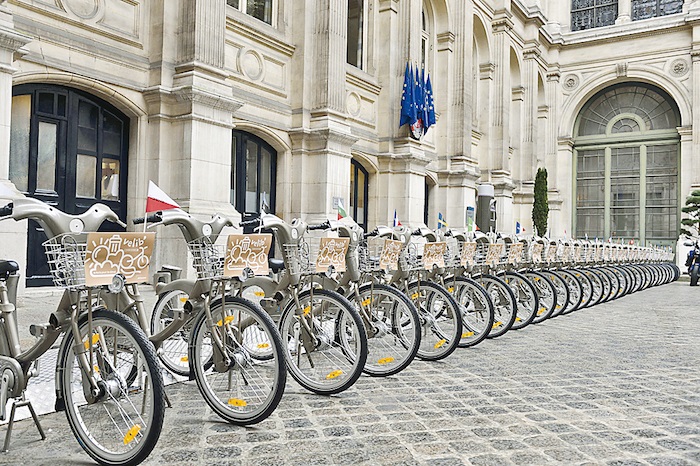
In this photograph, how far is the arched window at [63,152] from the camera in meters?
8.95

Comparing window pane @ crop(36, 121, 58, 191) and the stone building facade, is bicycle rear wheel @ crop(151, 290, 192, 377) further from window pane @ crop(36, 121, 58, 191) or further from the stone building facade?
window pane @ crop(36, 121, 58, 191)

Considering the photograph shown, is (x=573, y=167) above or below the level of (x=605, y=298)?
above

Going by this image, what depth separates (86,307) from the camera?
3.36 metres

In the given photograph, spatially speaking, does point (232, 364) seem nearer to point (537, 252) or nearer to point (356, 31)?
point (537, 252)

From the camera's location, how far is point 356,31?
1695 cm

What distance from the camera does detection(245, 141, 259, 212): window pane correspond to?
13.2 metres

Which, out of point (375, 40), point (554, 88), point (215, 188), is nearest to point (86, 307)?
point (215, 188)

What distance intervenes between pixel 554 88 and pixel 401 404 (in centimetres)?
3128

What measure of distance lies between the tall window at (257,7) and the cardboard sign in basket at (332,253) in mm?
8980

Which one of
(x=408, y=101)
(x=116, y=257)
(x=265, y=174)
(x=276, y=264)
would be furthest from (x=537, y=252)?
(x=408, y=101)

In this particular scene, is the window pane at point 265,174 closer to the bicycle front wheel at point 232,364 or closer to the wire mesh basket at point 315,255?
the wire mesh basket at point 315,255

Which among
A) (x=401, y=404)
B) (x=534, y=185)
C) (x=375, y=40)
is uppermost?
(x=375, y=40)

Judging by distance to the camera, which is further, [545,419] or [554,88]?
[554,88]

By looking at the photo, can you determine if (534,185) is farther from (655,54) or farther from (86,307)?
(86,307)
